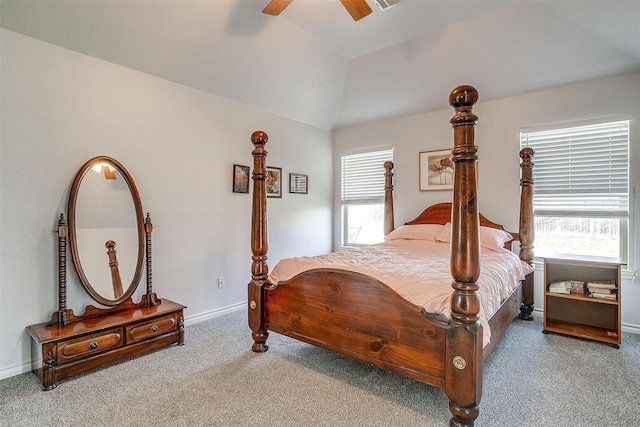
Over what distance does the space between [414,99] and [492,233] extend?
1920 mm

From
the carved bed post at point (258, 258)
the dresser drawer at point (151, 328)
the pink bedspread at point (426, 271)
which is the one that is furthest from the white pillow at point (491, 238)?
the dresser drawer at point (151, 328)

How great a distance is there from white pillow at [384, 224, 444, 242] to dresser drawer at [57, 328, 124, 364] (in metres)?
2.88

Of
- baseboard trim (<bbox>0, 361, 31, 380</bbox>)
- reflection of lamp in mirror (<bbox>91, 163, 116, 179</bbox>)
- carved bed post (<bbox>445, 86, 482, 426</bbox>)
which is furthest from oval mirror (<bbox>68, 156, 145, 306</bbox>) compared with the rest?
carved bed post (<bbox>445, 86, 482, 426</bbox>)

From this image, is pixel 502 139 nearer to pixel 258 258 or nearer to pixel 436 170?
pixel 436 170

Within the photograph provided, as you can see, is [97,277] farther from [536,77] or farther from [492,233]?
[536,77]

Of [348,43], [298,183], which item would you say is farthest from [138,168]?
[348,43]

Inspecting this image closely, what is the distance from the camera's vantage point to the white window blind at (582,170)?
9.91ft

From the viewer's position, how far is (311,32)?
3.28 meters

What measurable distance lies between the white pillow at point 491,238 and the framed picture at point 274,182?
203cm

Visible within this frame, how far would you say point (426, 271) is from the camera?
2.09 meters

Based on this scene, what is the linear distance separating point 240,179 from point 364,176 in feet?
6.41

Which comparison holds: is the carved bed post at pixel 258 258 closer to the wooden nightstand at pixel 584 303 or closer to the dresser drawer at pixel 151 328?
the dresser drawer at pixel 151 328

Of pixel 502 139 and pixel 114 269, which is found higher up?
pixel 502 139

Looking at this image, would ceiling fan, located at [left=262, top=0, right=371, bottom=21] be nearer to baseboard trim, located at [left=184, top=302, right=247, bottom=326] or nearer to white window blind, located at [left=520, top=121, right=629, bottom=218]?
white window blind, located at [left=520, top=121, right=629, bottom=218]
